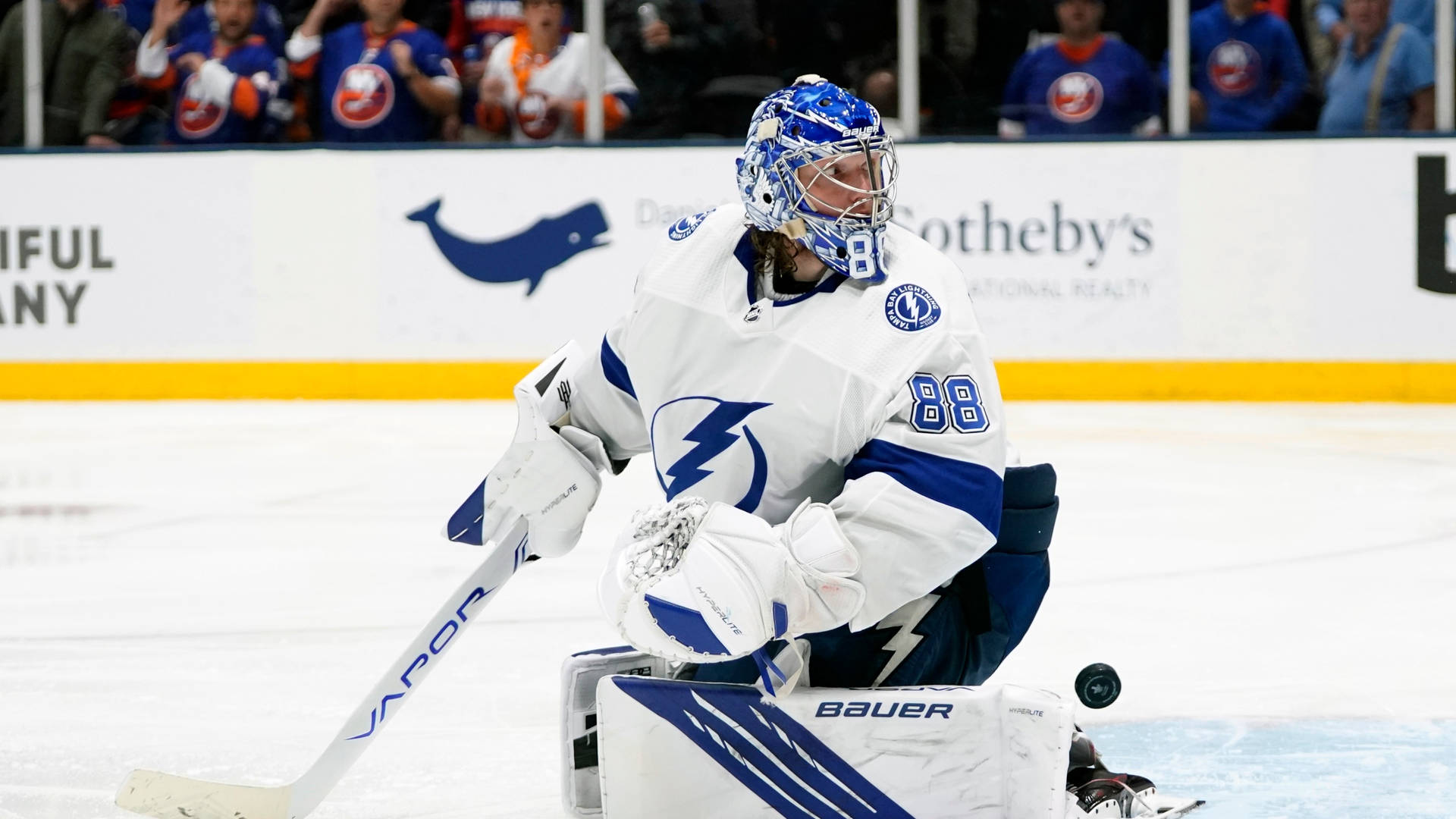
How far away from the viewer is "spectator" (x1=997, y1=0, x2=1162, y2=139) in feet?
25.1

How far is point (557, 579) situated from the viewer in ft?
13.5

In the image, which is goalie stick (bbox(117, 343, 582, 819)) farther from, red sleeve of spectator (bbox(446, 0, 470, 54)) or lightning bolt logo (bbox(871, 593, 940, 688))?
red sleeve of spectator (bbox(446, 0, 470, 54))

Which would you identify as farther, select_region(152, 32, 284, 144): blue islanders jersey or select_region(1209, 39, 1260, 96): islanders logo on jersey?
select_region(152, 32, 284, 144): blue islanders jersey

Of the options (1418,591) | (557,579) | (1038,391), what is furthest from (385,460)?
(1418,591)

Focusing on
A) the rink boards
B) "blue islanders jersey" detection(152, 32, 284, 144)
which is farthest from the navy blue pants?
"blue islanders jersey" detection(152, 32, 284, 144)

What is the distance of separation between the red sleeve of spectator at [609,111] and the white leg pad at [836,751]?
6.00 m

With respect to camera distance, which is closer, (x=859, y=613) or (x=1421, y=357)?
(x=859, y=613)

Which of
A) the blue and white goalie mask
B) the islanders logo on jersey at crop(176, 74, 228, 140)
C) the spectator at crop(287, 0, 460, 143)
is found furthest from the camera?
the islanders logo on jersey at crop(176, 74, 228, 140)

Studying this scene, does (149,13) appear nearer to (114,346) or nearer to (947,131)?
(114,346)

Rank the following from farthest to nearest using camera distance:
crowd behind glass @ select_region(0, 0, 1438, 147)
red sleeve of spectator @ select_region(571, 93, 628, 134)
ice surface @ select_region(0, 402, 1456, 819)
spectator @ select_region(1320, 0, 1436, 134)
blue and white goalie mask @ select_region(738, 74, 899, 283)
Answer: red sleeve of spectator @ select_region(571, 93, 628, 134) → crowd behind glass @ select_region(0, 0, 1438, 147) → spectator @ select_region(1320, 0, 1436, 134) → ice surface @ select_region(0, 402, 1456, 819) → blue and white goalie mask @ select_region(738, 74, 899, 283)

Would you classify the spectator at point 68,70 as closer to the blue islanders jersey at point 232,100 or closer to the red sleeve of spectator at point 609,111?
the blue islanders jersey at point 232,100

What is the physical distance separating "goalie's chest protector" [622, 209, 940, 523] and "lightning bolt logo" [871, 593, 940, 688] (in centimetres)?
17

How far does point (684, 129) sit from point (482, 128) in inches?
35.0

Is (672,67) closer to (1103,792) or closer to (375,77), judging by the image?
(375,77)
